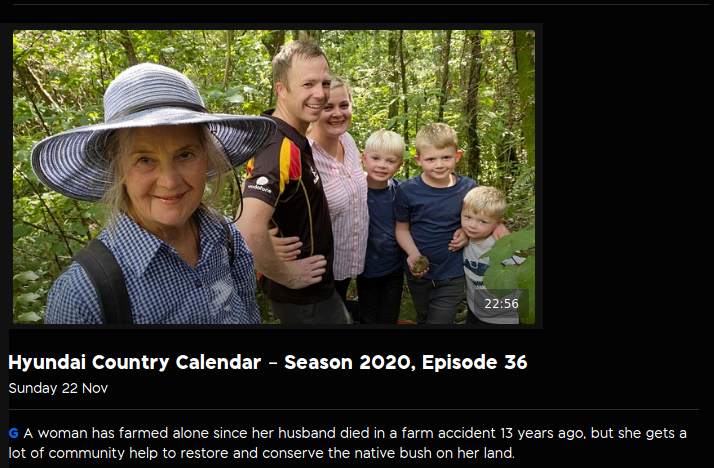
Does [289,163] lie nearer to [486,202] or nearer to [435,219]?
[435,219]

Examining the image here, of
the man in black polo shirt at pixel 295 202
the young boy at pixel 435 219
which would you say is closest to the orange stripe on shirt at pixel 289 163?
the man in black polo shirt at pixel 295 202

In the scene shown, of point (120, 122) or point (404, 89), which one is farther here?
point (404, 89)

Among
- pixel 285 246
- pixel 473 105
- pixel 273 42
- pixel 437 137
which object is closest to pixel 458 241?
pixel 437 137

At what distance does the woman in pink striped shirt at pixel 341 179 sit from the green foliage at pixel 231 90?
76 centimetres

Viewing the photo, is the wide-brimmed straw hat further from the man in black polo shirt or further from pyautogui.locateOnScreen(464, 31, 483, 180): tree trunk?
pyautogui.locateOnScreen(464, 31, 483, 180): tree trunk

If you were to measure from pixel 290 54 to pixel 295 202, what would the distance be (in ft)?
2.41

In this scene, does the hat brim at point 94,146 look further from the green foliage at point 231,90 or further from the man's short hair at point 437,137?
the green foliage at point 231,90

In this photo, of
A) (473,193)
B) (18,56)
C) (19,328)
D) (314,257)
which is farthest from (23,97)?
(473,193)

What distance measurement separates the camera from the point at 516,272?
7.76ft

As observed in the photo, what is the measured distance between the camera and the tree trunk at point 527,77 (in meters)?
3.12

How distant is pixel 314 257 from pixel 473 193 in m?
0.91

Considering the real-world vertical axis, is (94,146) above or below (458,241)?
above

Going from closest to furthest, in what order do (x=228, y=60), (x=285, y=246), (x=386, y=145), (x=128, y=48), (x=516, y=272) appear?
1. (x=516, y=272)
2. (x=285, y=246)
3. (x=386, y=145)
4. (x=128, y=48)
5. (x=228, y=60)

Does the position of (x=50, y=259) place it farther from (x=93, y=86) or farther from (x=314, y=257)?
(x=314, y=257)
